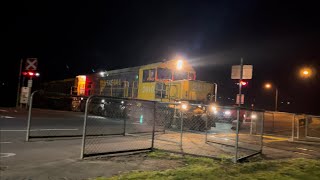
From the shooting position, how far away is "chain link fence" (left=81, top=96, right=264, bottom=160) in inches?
396

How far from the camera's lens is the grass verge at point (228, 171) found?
6387 mm

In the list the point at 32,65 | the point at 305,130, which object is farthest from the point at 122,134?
the point at 305,130

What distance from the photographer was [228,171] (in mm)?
7168

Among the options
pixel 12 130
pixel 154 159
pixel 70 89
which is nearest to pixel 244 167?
pixel 154 159

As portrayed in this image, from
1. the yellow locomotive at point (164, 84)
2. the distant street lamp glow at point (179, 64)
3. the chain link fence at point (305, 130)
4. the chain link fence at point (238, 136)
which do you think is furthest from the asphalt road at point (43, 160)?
the chain link fence at point (305, 130)

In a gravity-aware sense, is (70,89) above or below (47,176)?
above

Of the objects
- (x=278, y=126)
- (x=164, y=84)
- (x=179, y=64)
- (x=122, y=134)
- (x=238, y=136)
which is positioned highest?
(x=179, y=64)

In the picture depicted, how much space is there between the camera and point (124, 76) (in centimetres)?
2541

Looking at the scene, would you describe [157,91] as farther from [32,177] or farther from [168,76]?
[32,177]

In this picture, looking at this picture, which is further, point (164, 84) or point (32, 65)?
point (32, 65)

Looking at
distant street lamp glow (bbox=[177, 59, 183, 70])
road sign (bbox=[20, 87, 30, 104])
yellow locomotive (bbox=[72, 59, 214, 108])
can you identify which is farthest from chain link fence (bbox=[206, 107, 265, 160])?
road sign (bbox=[20, 87, 30, 104])

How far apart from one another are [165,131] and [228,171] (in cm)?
916

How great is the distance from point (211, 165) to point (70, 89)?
2850 centimetres

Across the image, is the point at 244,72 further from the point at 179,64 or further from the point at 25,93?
the point at 25,93
